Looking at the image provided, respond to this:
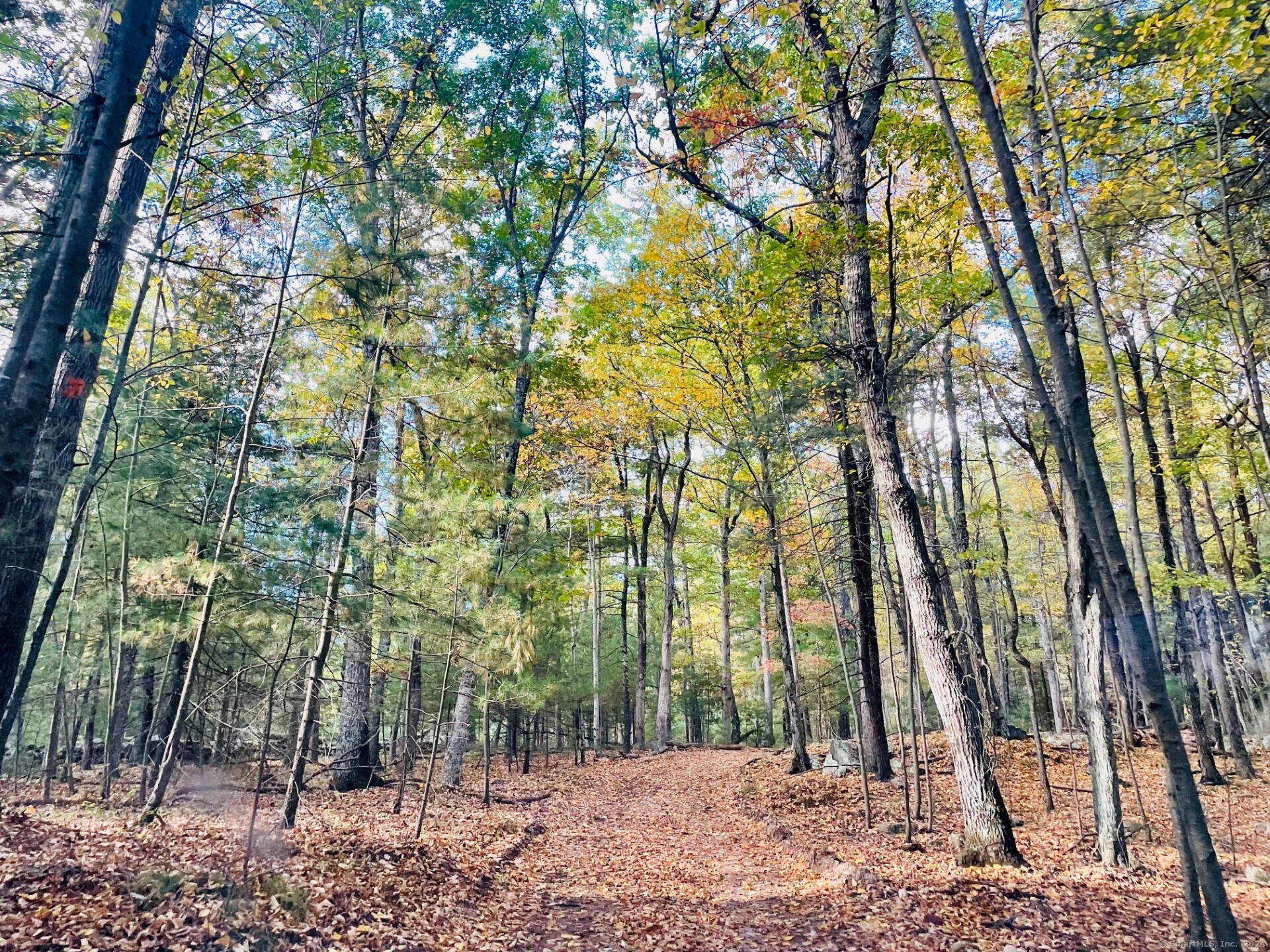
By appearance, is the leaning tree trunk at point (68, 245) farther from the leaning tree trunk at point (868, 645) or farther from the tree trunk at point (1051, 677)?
the tree trunk at point (1051, 677)

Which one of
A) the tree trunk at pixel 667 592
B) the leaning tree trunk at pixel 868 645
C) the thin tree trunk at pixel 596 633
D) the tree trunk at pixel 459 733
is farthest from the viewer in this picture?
the thin tree trunk at pixel 596 633

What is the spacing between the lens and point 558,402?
608 inches

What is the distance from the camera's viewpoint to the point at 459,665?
9.94 meters

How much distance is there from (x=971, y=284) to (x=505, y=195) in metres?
10.5

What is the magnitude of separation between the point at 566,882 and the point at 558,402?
432 inches

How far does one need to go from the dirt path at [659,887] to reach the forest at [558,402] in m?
0.07

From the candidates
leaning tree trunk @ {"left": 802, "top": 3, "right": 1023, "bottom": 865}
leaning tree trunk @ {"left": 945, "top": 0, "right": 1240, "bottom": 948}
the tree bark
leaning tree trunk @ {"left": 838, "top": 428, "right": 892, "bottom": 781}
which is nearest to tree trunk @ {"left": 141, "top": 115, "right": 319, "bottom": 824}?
leaning tree trunk @ {"left": 945, "top": 0, "right": 1240, "bottom": 948}

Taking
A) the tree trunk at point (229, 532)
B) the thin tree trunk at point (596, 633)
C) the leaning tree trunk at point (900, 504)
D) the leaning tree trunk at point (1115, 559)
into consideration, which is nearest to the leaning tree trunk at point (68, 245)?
the tree trunk at point (229, 532)

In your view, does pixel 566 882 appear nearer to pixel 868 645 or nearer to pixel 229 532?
pixel 229 532

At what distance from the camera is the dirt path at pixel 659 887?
16.6 feet

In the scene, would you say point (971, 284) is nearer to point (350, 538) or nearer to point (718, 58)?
point (718, 58)

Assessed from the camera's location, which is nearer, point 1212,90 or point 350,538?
point 1212,90

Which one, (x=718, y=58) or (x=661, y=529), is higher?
(x=718, y=58)

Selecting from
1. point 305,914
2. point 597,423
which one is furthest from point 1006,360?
point 305,914
